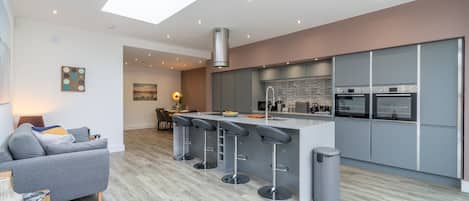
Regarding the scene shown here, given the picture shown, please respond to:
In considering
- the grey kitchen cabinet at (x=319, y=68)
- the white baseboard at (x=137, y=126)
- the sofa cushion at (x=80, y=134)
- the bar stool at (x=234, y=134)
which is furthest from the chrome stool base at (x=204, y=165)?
the white baseboard at (x=137, y=126)

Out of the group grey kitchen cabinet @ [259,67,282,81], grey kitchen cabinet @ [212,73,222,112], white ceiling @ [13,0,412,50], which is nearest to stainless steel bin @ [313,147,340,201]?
white ceiling @ [13,0,412,50]

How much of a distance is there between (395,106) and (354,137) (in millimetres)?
848

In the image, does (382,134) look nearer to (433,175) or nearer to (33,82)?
(433,175)

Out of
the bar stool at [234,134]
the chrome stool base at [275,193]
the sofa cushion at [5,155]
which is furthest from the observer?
the bar stool at [234,134]

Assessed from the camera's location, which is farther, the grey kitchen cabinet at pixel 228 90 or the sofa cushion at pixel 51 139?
the grey kitchen cabinet at pixel 228 90

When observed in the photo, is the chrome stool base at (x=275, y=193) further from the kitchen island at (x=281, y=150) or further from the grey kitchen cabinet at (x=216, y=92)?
the grey kitchen cabinet at (x=216, y=92)

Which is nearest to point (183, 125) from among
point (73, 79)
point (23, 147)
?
point (23, 147)

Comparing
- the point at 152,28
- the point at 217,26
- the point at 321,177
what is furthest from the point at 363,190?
the point at 152,28

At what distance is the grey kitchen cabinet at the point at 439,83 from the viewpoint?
3.20 metres

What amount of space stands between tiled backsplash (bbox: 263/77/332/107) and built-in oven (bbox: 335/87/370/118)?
31.9 inches

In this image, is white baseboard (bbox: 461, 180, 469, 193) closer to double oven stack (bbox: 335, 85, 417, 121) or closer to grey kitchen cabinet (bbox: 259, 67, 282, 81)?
double oven stack (bbox: 335, 85, 417, 121)

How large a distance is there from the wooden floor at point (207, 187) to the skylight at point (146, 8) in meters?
2.69

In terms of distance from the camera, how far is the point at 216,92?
7.29m

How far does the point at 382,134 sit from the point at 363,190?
1.23m
